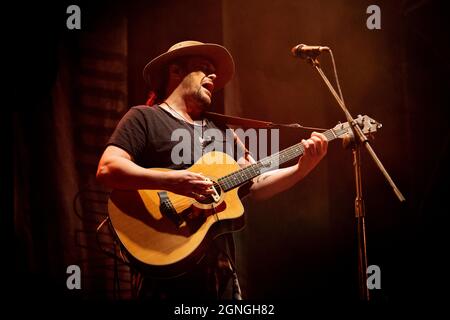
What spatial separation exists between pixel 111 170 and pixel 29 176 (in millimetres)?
994

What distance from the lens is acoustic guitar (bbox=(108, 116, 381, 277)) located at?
85.0 inches

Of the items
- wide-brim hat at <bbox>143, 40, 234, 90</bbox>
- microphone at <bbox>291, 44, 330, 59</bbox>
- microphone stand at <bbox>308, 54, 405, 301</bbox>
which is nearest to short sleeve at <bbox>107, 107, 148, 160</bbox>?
wide-brim hat at <bbox>143, 40, 234, 90</bbox>

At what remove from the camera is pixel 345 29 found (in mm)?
3615

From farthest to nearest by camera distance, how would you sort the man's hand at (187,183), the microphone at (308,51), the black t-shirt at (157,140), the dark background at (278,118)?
the dark background at (278,118)
the microphone at (308,51)
the black t-shirt at (157,140)
the man's hand at (187,183)

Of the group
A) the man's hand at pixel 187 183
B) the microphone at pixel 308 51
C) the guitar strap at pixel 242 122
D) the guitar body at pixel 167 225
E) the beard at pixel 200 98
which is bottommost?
the guitar body at pixel 167 225

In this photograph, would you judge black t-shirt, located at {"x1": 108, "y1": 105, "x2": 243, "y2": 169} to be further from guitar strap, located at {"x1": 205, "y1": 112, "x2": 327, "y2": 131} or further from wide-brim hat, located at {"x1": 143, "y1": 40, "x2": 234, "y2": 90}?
wide-brim hat, located at {"x1": 143, "y1": 40, "x2": 234, "y2": 90}

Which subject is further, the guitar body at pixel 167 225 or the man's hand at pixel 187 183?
the man's hand at pixel 187 183

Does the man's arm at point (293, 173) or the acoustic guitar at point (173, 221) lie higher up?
the man's arm at point (293, 173)

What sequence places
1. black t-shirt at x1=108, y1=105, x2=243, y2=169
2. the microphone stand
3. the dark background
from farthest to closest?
the dark background → black t-shirt at x1=108, y1=105, x2=243, y2=169 → the microphone stand

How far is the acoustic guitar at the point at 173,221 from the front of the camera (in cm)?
216

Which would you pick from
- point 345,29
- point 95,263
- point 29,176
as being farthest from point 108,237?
point 345,29
